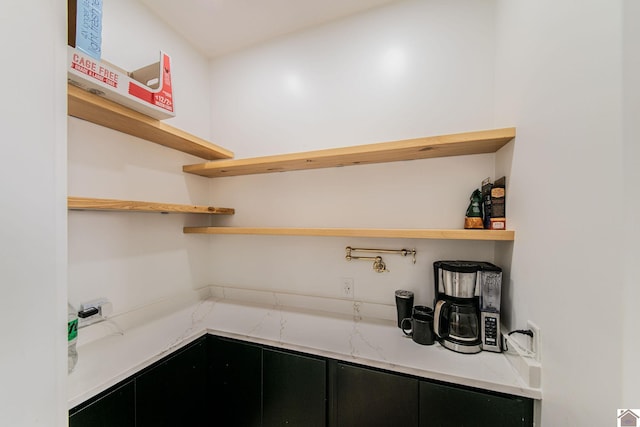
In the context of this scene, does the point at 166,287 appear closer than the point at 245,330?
No

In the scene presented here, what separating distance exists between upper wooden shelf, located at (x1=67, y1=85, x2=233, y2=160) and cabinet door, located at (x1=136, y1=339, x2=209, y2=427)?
1225 millimetres

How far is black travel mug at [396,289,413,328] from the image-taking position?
1398 millimetres

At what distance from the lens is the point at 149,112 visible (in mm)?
1251

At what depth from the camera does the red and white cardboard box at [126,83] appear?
37.0 inches

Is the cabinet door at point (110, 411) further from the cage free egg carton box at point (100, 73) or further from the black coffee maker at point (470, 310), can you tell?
the black coffee maker at point (470, 310)

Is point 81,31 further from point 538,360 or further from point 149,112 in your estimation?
point 538,360

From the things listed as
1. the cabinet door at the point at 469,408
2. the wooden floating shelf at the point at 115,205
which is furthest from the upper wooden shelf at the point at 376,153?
the cabinet door at the point at 469,408

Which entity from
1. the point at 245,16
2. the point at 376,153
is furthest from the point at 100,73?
the point at 376,153

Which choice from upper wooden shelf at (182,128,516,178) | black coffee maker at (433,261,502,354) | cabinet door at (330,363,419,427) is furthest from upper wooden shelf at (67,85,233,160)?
black coffee maker at (433,261,502,354)

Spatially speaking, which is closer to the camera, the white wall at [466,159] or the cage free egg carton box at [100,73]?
the white wall at [466,159]

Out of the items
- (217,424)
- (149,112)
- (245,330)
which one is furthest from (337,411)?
(149,112)

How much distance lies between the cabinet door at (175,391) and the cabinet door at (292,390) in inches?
15.4

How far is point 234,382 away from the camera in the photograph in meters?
1.35

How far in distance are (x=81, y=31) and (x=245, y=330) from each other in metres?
1.56
